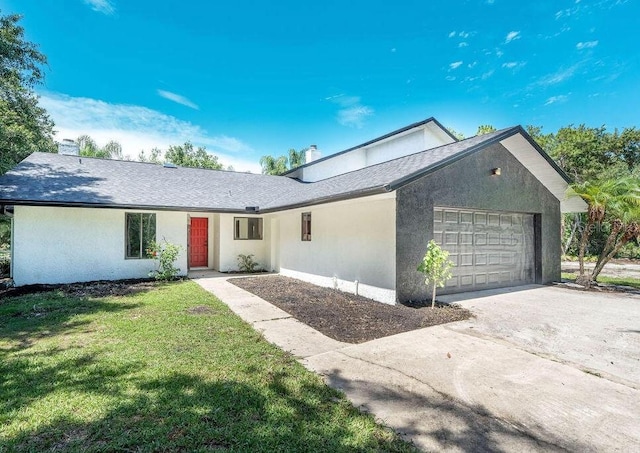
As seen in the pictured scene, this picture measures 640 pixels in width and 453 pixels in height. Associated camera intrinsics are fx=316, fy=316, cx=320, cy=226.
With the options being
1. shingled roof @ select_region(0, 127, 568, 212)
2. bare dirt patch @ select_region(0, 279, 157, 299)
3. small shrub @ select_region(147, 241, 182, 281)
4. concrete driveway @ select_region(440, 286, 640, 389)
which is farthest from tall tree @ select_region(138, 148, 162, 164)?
concrete driveway @ select_region(440, 286, 640, 389)

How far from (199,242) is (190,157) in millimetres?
30414

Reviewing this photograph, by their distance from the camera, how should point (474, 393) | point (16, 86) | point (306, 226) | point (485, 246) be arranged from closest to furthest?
point (474, 393) < point (485, 246) < point (306, 226) < point (16, 86)

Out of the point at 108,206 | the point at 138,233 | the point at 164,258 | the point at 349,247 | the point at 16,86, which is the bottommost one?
the point at 164,258

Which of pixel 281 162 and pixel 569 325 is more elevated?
pixel 281 162

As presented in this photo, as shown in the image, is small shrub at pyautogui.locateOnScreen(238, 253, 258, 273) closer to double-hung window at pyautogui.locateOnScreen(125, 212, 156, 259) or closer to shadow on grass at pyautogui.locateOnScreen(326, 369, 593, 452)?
double-hung window at pyautogui.locateOnScreen(125, 212, 156, 259)

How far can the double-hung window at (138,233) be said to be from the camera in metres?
11.3

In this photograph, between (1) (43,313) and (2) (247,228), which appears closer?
(1) (43,313)

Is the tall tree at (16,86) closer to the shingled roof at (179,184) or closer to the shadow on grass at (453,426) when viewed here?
the shingled roof at (179,184)

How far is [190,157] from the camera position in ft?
135

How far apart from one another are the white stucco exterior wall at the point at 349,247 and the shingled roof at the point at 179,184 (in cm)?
64

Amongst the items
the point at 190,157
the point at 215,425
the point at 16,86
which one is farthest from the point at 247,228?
the point at 190,157

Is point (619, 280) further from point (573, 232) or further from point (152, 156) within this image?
point (152, 156)

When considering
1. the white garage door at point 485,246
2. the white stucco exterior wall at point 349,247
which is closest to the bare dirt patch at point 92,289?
the white stucco exterior wall at point 349,247

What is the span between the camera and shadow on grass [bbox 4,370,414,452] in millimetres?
2531
